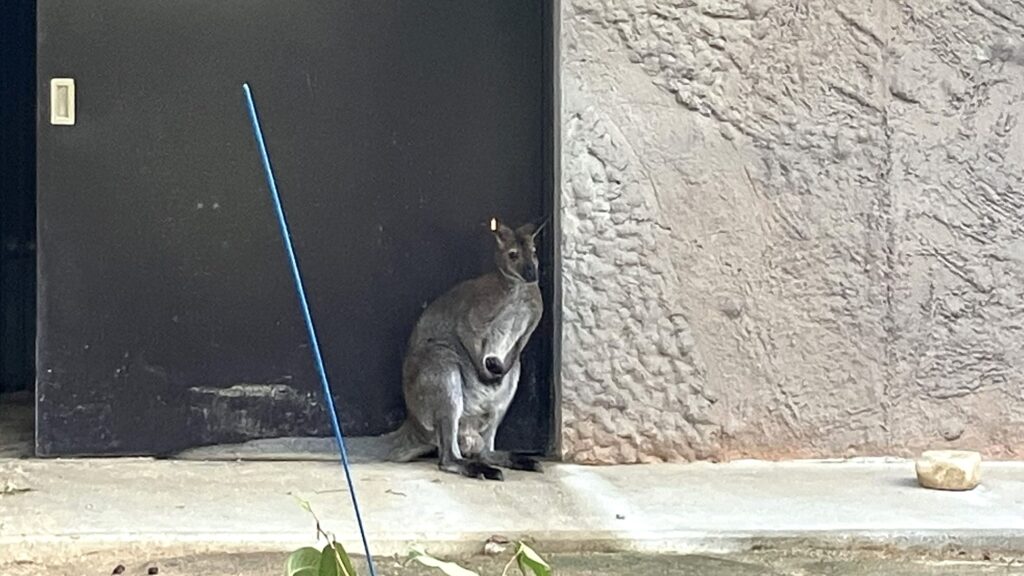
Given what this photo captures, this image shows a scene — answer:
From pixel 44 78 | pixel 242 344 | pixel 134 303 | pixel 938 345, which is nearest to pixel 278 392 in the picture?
pixel 242 344

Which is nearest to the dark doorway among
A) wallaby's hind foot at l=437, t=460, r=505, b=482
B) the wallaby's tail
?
the wallaby's tail

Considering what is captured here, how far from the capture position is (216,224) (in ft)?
13.7

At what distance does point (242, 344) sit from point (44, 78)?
1.07m

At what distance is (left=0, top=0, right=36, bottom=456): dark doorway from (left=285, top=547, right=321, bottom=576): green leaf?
427cm

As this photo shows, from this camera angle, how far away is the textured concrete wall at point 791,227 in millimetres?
4039

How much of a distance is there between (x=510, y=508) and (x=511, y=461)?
61 cm

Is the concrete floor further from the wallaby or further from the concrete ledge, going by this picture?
the wallaby

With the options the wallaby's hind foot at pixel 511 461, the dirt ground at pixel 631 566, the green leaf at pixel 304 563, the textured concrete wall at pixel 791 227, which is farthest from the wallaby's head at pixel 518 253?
the green leaf at pixel 304 563

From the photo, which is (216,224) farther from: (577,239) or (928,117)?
(928,117)

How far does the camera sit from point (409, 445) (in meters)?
4.09

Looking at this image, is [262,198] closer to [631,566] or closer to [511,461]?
[511,461]

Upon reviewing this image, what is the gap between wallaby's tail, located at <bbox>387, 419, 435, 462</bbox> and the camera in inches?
160

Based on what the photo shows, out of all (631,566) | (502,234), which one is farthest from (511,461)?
(631,566)

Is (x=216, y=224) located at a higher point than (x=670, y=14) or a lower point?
lower
